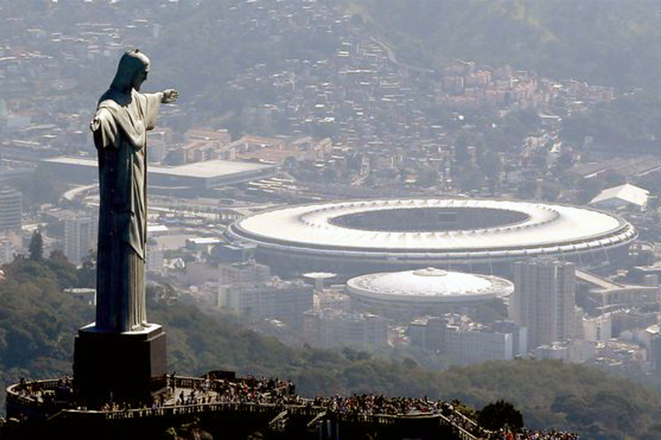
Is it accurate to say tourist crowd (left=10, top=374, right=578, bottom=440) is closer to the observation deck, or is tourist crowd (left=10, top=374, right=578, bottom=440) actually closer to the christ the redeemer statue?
the observation deck

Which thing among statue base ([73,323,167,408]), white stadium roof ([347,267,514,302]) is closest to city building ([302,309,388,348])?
white stadium roof ([347,267,514,302])

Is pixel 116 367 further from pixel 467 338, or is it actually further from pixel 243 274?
pixel 243 274

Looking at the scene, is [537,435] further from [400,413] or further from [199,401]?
[199,401]

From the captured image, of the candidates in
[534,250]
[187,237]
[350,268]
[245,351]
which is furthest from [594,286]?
[245,351]

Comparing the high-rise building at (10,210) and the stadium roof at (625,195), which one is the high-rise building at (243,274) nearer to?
the high-rise building at (10,210)

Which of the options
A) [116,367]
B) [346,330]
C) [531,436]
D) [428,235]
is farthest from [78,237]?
[531,436]

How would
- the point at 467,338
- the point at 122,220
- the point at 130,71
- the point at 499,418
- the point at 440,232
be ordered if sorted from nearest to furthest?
the point at 122,220
the point at 130,71
the point at 499,418
the point at 467,338
the point at 440,232

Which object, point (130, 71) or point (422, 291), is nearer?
point (130, 71)

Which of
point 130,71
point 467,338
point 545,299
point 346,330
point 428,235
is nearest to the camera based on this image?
point 130,71
